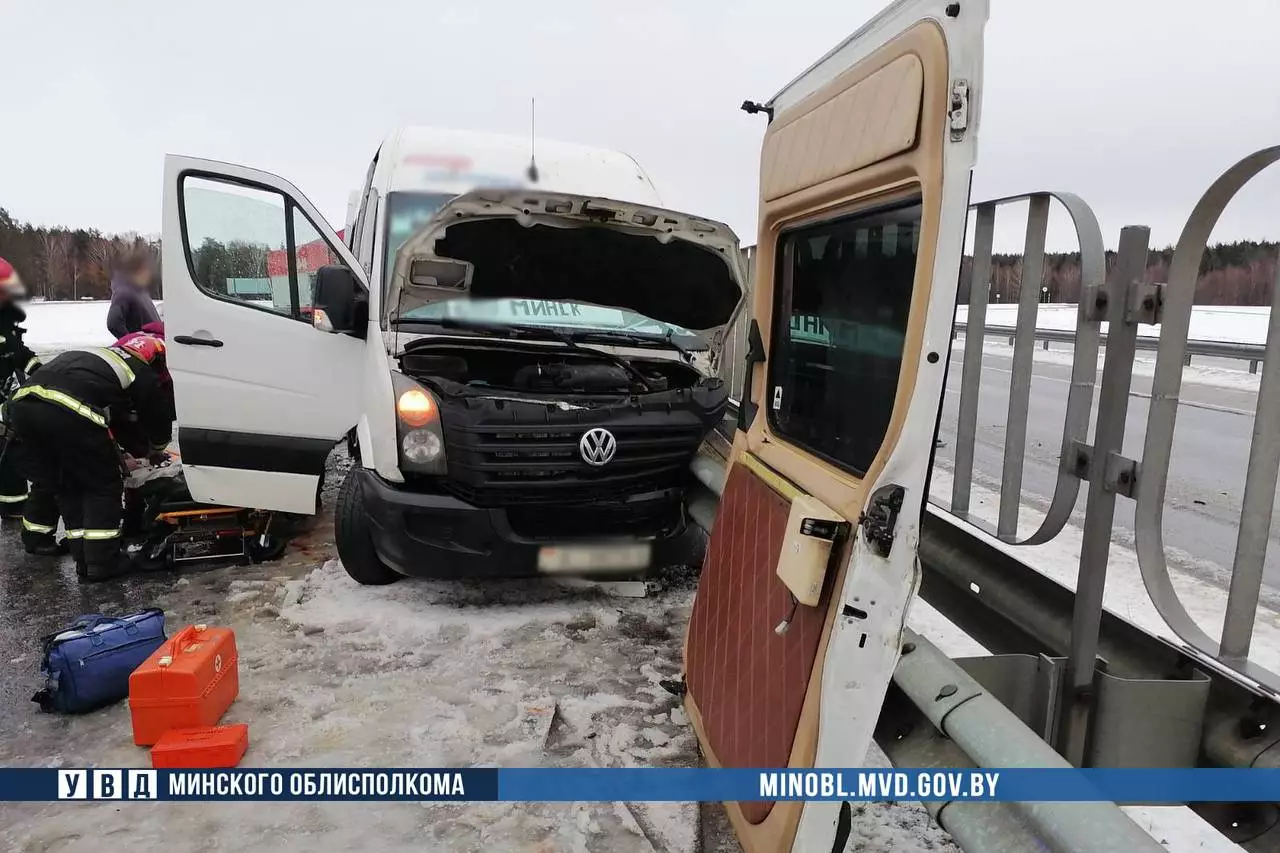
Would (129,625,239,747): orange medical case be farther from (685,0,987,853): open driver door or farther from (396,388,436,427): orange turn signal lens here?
(685,0,987,853): open driver door

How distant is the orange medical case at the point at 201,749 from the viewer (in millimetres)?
2553

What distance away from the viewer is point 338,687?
3.14m

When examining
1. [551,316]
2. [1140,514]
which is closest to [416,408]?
[551,316]

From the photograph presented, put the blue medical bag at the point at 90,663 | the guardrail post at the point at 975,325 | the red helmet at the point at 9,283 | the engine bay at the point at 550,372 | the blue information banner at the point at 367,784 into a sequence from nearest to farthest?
the guardrail post at the point at 975,325 → the blue information banner at the point at 367,784 → the blue medical bag at the point at 90,663 → the engine bay at the point at 550,372 → the red helmet at the point at 9,283

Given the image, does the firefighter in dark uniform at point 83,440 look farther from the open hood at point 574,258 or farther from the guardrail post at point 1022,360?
the guardrail post at point 1022,360

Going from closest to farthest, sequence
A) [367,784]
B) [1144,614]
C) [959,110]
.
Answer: [959,110] → [367,784] → [1144,614]

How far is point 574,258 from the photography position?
167 inches

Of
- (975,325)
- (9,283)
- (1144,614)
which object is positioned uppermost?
(9,283)

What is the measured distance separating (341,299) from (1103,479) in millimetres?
3477

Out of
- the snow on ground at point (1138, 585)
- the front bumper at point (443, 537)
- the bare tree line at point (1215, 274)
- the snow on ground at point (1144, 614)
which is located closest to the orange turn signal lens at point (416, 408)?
the front bumper at point (443, 537)

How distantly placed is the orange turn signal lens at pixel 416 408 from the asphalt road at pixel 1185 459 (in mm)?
2302

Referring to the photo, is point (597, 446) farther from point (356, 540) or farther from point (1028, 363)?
point (1028, 363)

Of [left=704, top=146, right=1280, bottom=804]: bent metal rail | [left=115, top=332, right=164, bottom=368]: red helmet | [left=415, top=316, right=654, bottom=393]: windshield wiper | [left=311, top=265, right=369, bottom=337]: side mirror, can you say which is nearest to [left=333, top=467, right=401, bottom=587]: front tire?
[left=311, top=265, right=369, bottom=337]: side mirror

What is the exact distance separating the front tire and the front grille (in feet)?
2.15
